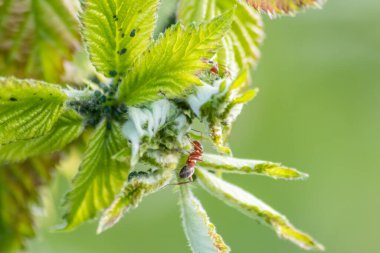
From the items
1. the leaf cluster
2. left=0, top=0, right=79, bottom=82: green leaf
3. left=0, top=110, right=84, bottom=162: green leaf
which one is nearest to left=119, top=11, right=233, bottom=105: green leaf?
the leaf cluster

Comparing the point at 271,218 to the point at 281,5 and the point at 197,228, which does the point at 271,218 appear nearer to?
the point at 197,228

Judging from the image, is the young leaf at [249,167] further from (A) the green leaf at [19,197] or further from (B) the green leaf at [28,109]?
(A) the green leaf at [19,197]

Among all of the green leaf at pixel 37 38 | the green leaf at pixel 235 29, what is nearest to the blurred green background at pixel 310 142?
the green leaf at pixel 37 38

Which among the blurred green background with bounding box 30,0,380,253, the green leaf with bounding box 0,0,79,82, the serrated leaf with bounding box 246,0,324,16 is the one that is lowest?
the blurred green background with bounding box 30,0,380,253

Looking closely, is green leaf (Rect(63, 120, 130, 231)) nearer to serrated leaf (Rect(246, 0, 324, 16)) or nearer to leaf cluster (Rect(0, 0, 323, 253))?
leaf cluster (Rect(0, 0, 323, 253))

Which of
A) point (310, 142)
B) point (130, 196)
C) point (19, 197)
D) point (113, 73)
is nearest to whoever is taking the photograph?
point (130, 196)

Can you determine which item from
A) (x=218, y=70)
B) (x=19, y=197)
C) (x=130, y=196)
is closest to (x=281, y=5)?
(x=218, y=70)
